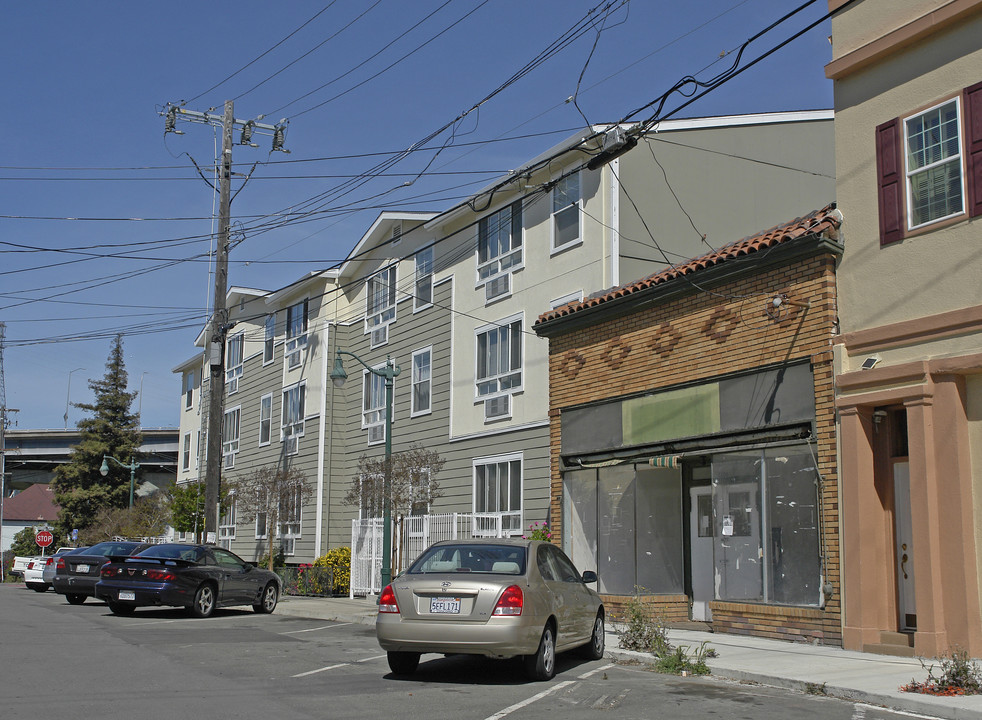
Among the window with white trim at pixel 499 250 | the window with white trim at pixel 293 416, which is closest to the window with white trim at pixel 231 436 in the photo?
the window with white trim at pixel 293 416

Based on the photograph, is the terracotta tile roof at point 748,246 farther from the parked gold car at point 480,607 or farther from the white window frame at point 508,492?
the parked gold car at point 480,607

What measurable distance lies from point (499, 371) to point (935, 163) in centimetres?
1335

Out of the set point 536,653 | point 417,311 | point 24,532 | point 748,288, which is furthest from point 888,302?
point 24,532

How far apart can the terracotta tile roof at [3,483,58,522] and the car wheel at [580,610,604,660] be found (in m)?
84.6

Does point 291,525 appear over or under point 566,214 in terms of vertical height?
under

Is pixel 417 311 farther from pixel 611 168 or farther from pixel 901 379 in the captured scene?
pixel 901 379

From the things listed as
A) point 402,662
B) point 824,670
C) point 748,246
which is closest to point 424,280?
point 748,246

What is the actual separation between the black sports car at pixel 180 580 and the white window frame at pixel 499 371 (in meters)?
7.19

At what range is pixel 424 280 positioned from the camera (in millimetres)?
29016

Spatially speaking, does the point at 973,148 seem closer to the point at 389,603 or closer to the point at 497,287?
the point at 389,603

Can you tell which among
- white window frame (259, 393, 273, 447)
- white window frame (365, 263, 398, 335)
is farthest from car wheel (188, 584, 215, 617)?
white window frame (259, 393, 273, 447)

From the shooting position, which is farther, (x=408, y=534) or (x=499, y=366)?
(x=408, y=534)

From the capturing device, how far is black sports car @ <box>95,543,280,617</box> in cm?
1939

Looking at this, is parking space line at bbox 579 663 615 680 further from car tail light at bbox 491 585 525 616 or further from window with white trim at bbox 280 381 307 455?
window with white trim at bbox 280 381 307 455
